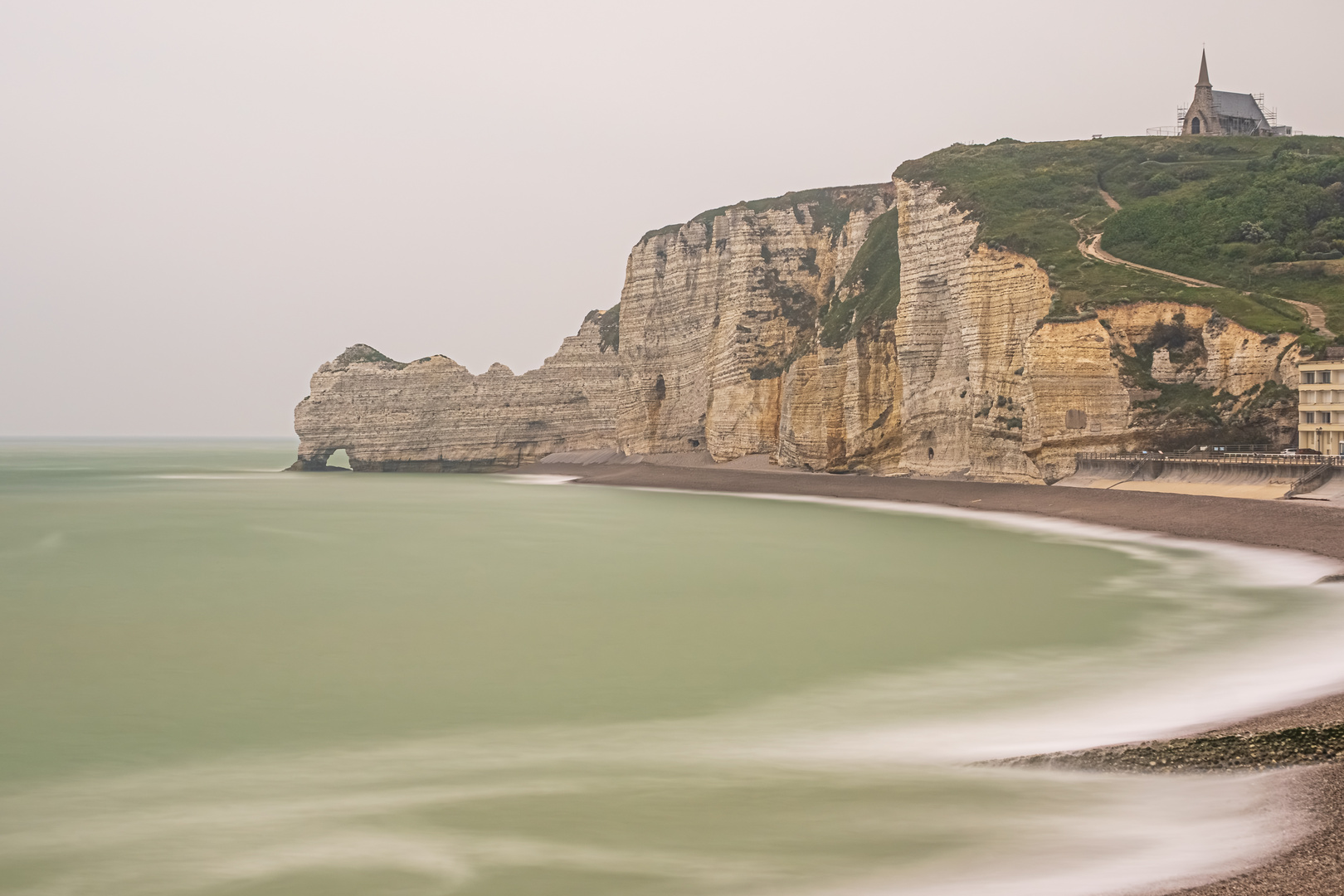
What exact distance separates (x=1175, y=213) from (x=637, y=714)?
4916 centimetres

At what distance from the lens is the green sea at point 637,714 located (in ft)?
30.6

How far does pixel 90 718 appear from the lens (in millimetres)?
14906

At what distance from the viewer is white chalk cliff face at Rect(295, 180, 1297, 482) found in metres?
47.8

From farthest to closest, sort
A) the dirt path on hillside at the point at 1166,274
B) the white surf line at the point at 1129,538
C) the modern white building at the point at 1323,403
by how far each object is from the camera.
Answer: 1. the dirt path on hillside at the point at 1166,274
2. the modern white building at the point at 1323,403
3. the white surf line at the point at 1129,538

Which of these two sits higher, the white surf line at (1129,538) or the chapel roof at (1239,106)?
the chapel roof at (1239,106)

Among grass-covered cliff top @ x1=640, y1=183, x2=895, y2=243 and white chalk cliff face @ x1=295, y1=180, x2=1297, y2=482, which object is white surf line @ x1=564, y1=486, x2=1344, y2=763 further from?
grass-covered cliff top @ x1=640, y1=183, x2=895, y2=243

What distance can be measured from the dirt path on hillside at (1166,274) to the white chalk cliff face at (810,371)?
7.26 feet

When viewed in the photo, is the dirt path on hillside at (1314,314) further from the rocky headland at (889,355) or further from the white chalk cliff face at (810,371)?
the white chalk cliff face at (810,371)

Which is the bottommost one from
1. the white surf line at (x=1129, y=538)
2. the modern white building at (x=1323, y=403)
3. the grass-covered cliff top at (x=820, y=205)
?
the white surf line at (x=1129, y=538)

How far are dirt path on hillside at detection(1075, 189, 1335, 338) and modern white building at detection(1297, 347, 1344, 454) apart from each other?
2.62 meters

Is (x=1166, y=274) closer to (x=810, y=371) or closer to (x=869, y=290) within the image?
(x=869, y=290)

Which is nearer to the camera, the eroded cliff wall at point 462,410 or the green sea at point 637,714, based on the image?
the green sea at point 637,714

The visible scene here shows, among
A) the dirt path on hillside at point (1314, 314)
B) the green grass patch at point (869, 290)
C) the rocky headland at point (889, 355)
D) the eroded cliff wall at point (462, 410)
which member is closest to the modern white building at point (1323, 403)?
the rocky headland at point (889, 355)

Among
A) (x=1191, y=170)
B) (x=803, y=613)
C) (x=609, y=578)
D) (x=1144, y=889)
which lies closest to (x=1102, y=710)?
(x=1144, y=889)
